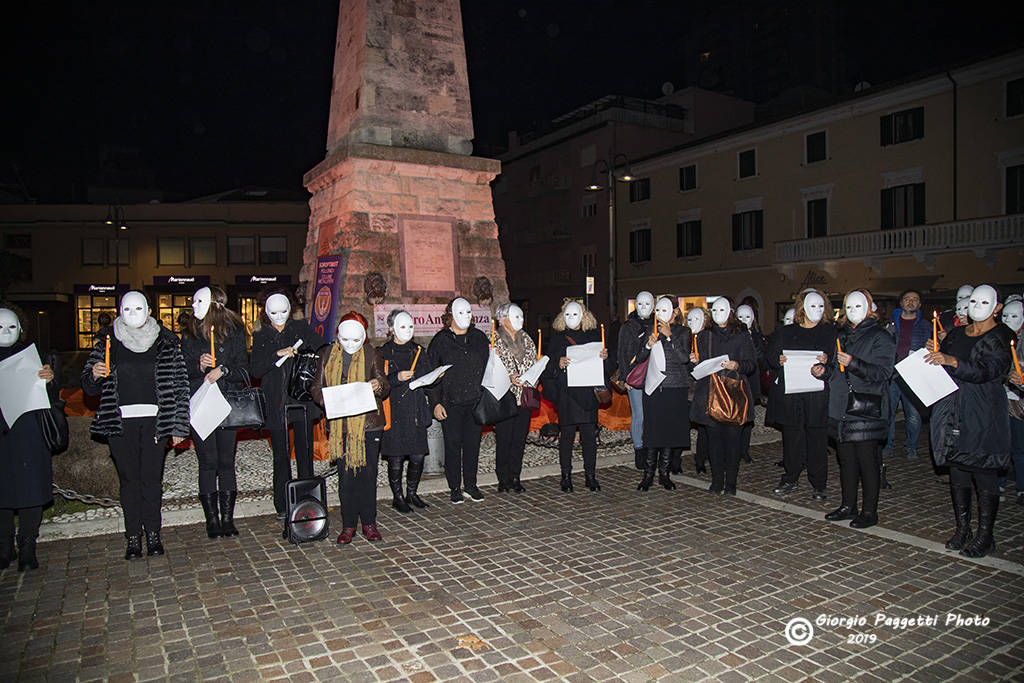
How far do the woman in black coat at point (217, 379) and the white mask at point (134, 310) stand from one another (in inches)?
18.9

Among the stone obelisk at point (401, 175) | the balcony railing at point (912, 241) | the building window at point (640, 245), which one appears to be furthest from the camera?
the building window at point (640, 245)

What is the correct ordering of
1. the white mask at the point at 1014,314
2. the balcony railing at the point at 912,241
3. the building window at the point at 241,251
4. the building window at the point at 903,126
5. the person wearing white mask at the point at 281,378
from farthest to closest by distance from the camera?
the building window at the point at 241,251 < the building window at the point at 903,126 < the balcony railing at the point at 912,241 < the white mask at the point at 1014,314 < the person wearing white mask at the point at 281,378

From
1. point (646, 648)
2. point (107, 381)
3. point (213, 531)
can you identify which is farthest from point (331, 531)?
point (646, 648)

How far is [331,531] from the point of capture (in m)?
5.71

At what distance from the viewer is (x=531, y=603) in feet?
13.7

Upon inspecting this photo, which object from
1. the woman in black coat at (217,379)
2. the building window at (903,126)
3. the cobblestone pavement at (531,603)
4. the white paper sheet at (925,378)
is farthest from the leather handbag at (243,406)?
the building window at (903,126)

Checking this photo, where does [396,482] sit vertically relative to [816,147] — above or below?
below

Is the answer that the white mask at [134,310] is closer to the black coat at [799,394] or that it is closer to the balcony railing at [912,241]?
the black coat at [799,394]

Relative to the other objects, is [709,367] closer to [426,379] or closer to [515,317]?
[515,317]

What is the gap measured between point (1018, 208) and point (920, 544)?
67.8 feet

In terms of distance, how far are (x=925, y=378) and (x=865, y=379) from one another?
0.46 meters

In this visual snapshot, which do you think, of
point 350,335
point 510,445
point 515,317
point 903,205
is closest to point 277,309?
point 350,335

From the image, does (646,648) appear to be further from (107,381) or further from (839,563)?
(107,381)

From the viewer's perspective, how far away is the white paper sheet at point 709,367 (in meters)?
6.62
